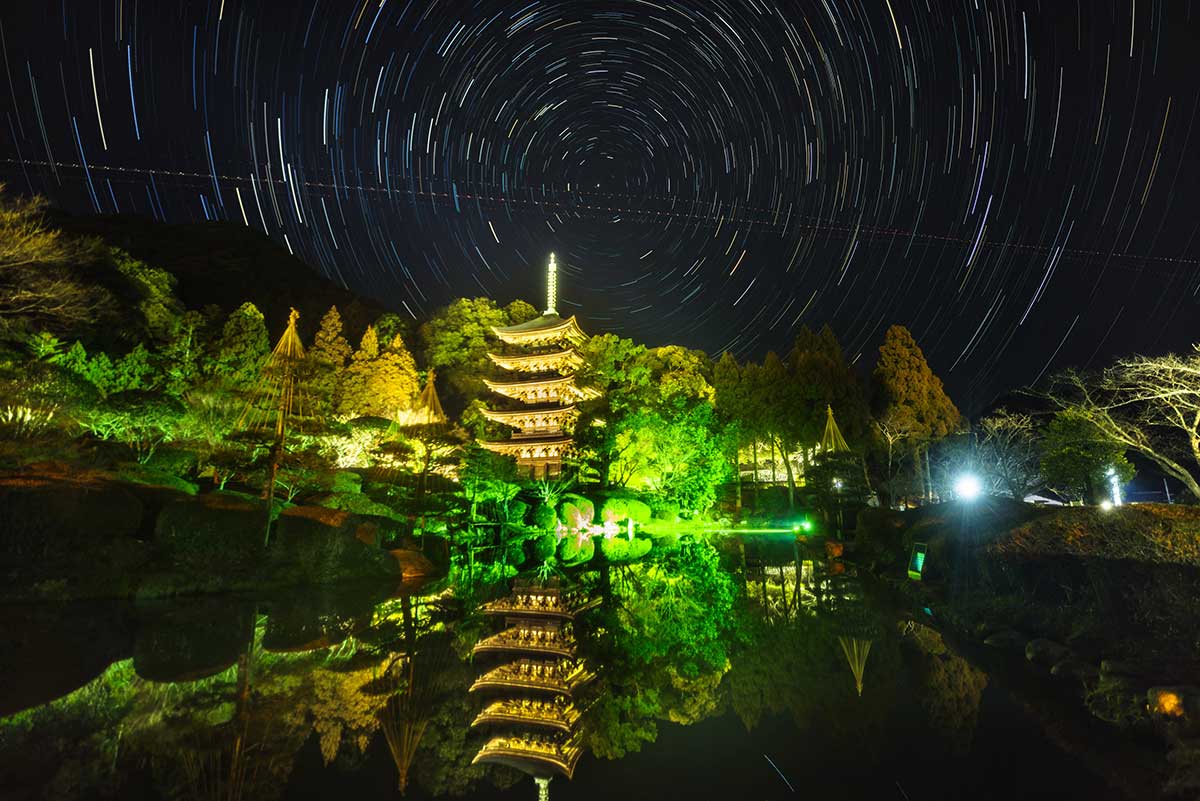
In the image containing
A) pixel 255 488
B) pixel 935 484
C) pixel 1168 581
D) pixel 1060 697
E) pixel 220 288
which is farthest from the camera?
pixel 220 288

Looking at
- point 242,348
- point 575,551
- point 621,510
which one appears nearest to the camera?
point 575,551

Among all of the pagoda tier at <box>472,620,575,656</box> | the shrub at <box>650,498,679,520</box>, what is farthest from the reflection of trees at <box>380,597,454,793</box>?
the shrub at <box>650,498,679,520</box>

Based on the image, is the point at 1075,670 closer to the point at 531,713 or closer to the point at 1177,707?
the point at 1177,707

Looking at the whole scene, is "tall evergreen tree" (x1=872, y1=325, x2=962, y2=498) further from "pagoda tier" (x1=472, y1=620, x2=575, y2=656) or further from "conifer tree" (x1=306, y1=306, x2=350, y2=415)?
"conifer tree" (x1=306, y1=306, x2=350, y2=415)

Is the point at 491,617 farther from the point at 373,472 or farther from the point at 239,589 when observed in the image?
the point at 373,472

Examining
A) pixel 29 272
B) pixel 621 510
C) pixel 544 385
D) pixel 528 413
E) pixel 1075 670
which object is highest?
pixel 29 272

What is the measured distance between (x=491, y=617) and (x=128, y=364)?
22351 mm

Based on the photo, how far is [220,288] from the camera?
42.1 metres

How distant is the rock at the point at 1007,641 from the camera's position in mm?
8430

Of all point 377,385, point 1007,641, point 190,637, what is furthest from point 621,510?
point 190,637

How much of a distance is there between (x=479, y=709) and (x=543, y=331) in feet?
100

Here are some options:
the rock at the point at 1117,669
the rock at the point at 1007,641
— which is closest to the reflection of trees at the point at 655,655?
Answer: the rock at the point at 1007,641

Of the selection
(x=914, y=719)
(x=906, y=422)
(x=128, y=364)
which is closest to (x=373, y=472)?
(x=128, y=364)

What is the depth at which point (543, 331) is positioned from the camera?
35.8 metres
